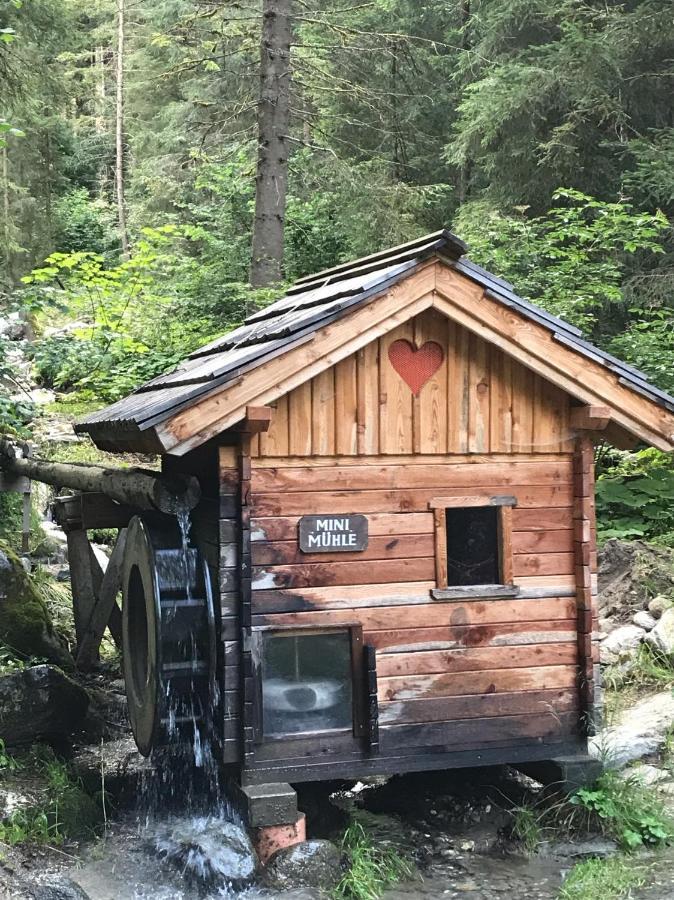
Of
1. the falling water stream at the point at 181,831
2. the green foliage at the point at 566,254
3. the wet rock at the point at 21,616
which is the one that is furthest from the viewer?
the green foliage at the point at 566,254

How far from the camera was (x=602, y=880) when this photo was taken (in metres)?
5.36

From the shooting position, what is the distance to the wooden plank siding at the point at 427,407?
5891 mm

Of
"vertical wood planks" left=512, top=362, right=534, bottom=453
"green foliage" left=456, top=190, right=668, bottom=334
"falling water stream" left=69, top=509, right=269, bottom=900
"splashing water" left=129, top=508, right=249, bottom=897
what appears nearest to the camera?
"falling water stream" left=69, top=509, right=269, bottom=900

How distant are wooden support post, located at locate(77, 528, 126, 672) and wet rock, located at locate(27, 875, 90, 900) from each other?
10.5ft

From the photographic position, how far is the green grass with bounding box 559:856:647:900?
523 cm

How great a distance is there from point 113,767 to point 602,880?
4.06 meters

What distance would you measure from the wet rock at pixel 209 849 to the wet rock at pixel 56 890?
82 centimetres

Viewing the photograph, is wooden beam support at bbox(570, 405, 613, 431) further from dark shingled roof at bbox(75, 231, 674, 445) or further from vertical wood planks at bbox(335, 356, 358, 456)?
vertical wood planks at bbox(335, 356, 358, 456)

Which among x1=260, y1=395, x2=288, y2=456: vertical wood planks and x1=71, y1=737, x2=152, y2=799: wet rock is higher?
x1=260, y1=395, x2=288, y2=456: vertical wood planks

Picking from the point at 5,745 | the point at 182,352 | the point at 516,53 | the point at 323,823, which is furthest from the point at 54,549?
the point at 516,53

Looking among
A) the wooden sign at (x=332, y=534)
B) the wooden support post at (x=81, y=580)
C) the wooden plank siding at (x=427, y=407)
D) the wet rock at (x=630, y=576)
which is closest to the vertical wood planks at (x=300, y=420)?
the wooden plank siding at (x=427, y=407)

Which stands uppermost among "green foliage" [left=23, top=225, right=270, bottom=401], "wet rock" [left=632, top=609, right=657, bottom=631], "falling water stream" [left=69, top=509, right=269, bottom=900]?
"green foliage" [left=23, top=225, right=270, bottom=401]

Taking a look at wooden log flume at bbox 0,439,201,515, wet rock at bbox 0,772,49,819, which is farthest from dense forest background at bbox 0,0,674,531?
wet rock at bbox 0,772,49,819

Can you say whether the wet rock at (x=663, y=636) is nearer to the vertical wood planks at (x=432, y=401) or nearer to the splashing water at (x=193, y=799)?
the vertical wood planks at (x=432, y=401)
